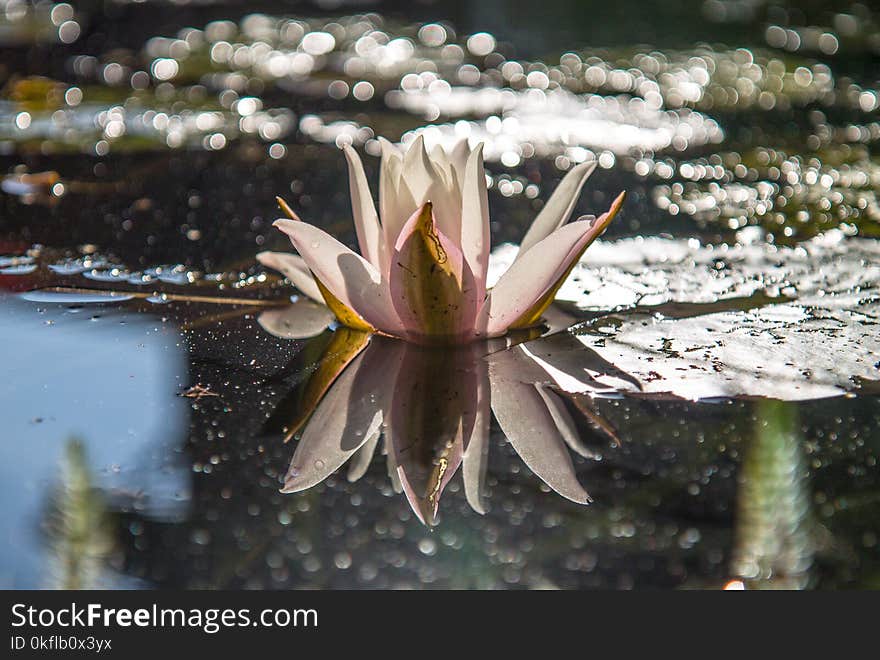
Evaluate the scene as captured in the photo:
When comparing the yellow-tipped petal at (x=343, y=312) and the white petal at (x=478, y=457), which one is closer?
the white petal at (x=478, y=457)

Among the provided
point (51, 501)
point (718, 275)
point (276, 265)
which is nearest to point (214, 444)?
point (51, 501)

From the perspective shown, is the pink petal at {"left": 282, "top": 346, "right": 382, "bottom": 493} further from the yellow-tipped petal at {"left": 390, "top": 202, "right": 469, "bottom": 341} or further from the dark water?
the yellow-tipped petal at {"left": 390, "top": 202, "right": 469, "bottom": 341}

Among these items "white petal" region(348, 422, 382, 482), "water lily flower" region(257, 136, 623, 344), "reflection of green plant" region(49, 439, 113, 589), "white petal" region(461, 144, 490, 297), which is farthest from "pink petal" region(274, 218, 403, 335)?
"reflection of green plant" region(49, 439, 113, 589)

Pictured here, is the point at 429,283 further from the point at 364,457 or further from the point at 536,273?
the point at 364,457

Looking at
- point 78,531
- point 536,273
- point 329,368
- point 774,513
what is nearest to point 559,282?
point 536,273

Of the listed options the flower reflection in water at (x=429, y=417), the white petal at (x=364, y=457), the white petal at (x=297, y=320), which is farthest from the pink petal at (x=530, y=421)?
the white petal at (x=297, y=320)

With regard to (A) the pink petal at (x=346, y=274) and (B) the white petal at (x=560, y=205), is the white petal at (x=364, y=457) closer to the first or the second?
(A) the pink petal at (x=346, y=274)
